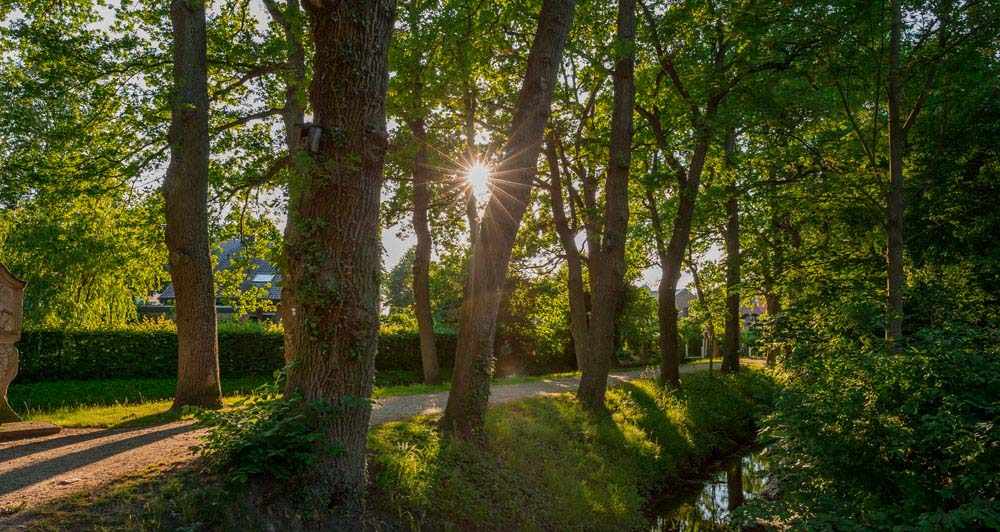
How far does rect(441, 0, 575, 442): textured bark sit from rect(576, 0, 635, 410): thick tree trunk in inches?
125

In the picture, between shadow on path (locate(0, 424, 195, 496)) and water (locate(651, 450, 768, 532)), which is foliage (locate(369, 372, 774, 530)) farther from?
shadow on path (locate(0, 424, 195, 496))

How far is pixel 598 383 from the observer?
10.6 meters

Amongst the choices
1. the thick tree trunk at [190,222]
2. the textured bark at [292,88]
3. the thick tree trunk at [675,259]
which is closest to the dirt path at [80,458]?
the thick tree trunk at [190,222]

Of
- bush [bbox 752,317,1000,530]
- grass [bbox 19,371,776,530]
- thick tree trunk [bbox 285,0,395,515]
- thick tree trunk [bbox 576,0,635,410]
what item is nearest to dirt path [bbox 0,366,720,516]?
grass [bbox 19,371,776,530]

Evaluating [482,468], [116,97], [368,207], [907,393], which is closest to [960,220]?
[907,393]

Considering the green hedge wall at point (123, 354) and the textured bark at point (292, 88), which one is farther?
Answer: the green hedge wall at point (123, 354)

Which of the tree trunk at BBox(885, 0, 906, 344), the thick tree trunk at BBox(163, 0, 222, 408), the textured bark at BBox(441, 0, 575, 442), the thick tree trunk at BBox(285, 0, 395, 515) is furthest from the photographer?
the thick tree trunk at BBox(163, 0, 222, 408)

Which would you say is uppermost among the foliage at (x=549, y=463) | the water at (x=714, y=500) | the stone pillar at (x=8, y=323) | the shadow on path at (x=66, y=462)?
the stone pillar at (x=8, y=323)

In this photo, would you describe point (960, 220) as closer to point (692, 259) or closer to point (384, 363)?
point (692, 259)

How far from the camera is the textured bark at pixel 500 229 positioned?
723 centimetres

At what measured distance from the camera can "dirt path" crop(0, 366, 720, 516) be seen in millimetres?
4703

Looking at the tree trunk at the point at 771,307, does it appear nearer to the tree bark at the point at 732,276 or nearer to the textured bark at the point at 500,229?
the tree bark at the point at 732,276

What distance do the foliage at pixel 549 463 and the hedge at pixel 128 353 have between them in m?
11.4

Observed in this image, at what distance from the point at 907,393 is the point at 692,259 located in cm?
1744
